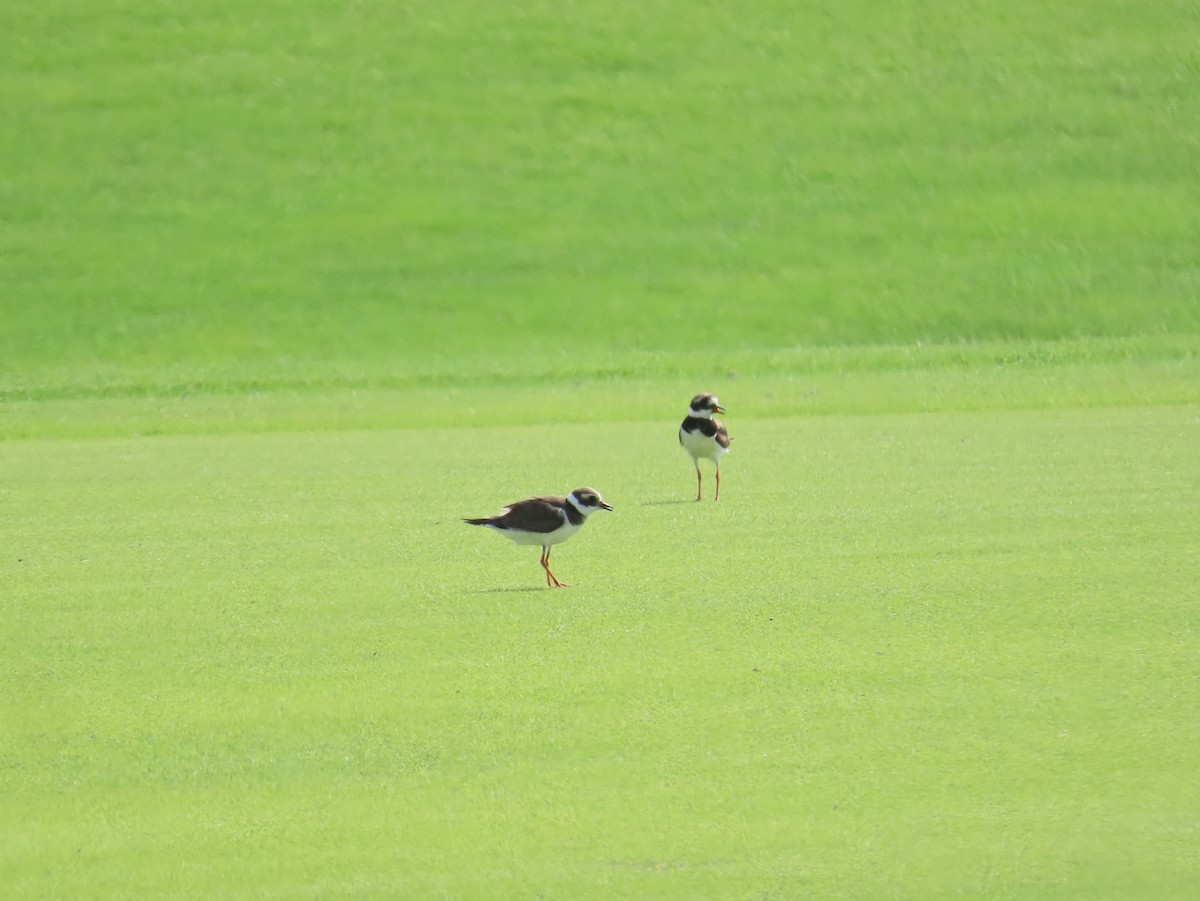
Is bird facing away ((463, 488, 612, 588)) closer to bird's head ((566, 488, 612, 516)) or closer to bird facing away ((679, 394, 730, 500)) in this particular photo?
bird's head ((566, 488, 612, 516))

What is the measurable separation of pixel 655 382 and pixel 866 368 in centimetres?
256

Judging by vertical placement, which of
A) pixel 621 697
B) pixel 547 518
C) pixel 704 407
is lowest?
pixel 621 697

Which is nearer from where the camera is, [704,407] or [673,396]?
[704,407]

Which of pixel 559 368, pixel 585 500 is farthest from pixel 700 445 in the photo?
pixel 559 368

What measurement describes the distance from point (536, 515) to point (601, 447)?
20.5 feet

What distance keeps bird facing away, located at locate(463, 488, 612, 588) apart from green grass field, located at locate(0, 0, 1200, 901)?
0.30 metres

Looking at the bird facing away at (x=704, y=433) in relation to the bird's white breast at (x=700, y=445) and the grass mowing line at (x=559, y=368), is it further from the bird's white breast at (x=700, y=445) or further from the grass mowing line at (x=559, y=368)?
the grass mowing line at (x=559, y=368)

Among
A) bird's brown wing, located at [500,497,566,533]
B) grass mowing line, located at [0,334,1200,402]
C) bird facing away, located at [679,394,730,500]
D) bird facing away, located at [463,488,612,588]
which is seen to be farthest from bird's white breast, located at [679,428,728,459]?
grass mowing line, located at [0,334,1200,402]

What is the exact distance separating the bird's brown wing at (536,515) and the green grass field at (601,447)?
0.34 m

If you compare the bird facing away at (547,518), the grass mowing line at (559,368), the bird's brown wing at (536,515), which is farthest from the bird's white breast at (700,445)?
the grass mowing line at (559,368)

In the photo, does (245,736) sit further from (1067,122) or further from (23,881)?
(1067,122)

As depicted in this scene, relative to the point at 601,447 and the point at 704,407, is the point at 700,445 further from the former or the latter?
the point at 601,447

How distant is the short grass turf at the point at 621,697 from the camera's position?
13.6ft

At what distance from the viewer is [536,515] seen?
727cm
